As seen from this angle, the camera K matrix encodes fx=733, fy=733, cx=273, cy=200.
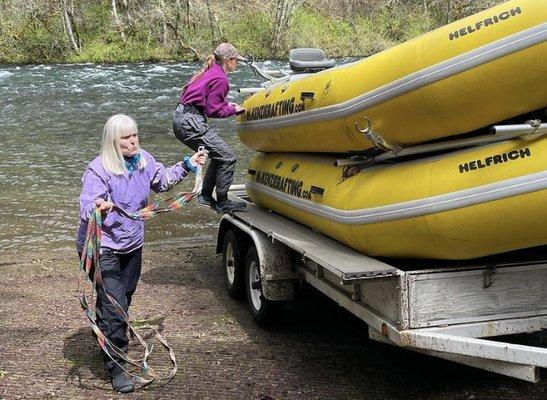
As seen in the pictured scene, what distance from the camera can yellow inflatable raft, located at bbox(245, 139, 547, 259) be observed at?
12.5 feet

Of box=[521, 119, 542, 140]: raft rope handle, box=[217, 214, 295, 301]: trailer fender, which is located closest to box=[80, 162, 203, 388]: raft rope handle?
box=[217, 214, 295, 301]: trailer fender

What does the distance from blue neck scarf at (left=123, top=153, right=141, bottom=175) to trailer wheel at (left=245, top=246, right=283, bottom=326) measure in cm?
135

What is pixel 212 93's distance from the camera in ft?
22.2

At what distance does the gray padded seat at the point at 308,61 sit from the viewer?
313 inches

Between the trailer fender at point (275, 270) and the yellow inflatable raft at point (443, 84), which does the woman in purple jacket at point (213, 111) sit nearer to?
the trailer fender at point (275, 270)

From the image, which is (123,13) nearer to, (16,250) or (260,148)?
(16,250)

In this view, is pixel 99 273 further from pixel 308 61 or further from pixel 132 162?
pixel 308 61

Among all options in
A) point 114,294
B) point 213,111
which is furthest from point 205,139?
point 114,294

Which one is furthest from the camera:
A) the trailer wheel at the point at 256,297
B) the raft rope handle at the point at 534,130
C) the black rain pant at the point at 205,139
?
the black rain pant at the point at 205,139

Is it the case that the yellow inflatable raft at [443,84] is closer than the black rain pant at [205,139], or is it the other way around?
the yellow inflatable raft at [443,84]

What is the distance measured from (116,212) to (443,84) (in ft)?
7.44

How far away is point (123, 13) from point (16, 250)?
93.4ft

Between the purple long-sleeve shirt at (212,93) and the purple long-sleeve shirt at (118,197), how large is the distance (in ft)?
5.53

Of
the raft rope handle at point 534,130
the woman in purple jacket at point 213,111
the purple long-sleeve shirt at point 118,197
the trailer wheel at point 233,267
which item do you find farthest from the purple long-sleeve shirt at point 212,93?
the raft rope handle at point 534,130
